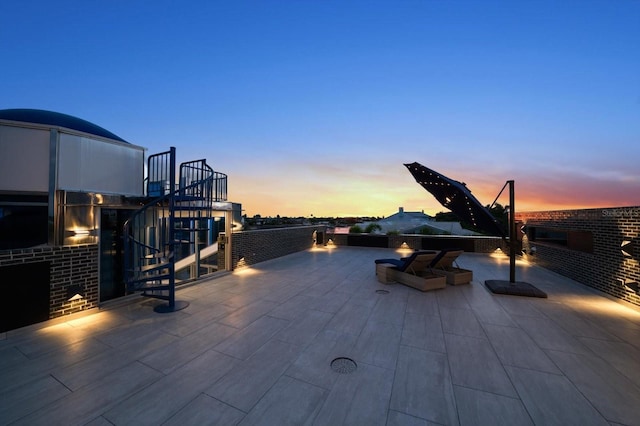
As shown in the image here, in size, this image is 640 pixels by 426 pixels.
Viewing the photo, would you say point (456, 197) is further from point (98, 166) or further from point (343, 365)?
Answer: point (98, 166)

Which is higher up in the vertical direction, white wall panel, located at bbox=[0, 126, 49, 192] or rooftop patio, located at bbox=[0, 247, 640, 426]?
white wall panel, located at bbox=[0, 126, 49, 192]

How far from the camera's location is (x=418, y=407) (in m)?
2.46

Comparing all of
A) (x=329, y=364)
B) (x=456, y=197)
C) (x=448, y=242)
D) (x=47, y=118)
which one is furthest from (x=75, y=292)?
(x=448, y=242)

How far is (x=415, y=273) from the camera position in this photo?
7.71m

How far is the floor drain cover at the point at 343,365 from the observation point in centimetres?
311

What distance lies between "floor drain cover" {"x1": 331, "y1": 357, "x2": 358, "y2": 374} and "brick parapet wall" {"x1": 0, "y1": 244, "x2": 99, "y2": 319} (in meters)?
5.54

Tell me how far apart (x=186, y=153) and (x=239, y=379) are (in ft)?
61.9

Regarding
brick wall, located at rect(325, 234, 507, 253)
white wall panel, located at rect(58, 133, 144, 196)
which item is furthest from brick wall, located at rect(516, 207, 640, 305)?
white wall panel, located at rect(58, 133, 144, 196)

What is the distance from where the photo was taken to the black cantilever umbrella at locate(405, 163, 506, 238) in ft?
22.0

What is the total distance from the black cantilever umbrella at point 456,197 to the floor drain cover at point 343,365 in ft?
18.1

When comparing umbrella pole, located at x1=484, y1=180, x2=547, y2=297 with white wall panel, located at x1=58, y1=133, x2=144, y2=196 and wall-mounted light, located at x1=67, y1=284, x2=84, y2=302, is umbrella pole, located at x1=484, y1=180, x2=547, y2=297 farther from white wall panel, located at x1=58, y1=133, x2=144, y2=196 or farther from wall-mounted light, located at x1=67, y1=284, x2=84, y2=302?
white wall panel, located at x1=58, y1=133, x2=144, y2=196

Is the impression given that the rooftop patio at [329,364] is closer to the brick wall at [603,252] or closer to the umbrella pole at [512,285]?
the umbrella pole at [512,285]

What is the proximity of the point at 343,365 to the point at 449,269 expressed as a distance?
6.58 meters

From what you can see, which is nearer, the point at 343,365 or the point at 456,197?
the point at 343,365
